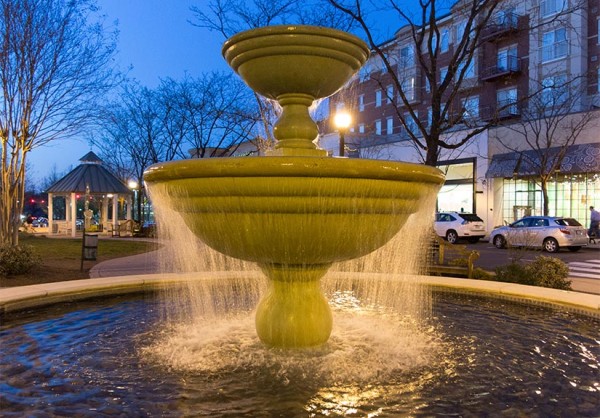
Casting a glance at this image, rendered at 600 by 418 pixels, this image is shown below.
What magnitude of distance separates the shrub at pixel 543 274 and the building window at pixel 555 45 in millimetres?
24299

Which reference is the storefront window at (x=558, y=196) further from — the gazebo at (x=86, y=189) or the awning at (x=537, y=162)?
the gazebo at (x=86, y=189)

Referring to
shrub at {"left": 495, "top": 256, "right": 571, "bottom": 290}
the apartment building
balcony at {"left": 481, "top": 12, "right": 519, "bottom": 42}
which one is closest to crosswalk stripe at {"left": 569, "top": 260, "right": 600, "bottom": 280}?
shrub at {"left": 495, "top": 256, "right": 571, "bottom": 290}

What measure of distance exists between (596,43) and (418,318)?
93.5 feet

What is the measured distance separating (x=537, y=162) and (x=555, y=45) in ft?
23.8

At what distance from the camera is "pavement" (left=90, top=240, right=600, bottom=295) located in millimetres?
11047

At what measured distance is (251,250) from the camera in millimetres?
4305

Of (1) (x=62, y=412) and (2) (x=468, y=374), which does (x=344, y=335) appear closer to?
(2) (x=468, y=374)

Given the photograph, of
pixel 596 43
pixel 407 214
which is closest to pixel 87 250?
pixel 407 214

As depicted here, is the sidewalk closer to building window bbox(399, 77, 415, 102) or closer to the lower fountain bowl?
the lower fountain bowl

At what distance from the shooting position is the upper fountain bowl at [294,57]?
4.44m

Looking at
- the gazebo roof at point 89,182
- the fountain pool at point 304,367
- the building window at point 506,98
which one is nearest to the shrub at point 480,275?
the fountain pool at point 304,367

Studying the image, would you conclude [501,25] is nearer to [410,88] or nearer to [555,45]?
[555,45]

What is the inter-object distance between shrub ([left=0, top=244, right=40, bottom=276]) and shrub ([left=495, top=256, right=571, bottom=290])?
32.9 feet

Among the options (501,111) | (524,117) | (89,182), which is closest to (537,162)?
(524,117)
